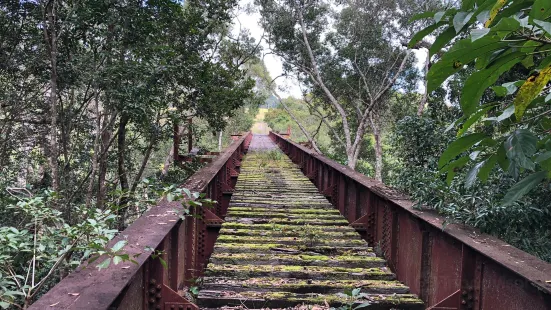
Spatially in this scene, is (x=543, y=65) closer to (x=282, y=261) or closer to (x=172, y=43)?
(x=282, y=261)

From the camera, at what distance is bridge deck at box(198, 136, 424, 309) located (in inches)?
131

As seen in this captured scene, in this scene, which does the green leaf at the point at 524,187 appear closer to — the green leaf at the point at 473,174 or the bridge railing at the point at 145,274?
the green leaf at the point at 473,174

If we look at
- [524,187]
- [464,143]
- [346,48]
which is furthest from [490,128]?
[346,48]

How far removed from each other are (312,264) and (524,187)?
3.15 metres

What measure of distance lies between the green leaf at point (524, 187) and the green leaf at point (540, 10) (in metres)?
0.53

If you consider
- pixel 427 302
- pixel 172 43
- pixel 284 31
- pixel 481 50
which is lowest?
pixel 427 302

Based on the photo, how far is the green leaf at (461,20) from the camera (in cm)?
99

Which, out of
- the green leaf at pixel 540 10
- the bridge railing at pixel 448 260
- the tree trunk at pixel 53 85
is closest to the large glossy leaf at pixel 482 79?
the green leaf at pixel 540 10

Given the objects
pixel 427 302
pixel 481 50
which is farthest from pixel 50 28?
pixel 481 50

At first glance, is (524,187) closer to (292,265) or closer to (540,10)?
(540,10)

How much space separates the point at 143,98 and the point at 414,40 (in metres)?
8.97

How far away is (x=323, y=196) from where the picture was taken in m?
7.80

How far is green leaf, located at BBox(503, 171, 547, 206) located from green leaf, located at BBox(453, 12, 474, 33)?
578mm

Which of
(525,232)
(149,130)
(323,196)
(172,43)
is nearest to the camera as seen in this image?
(525,232)
